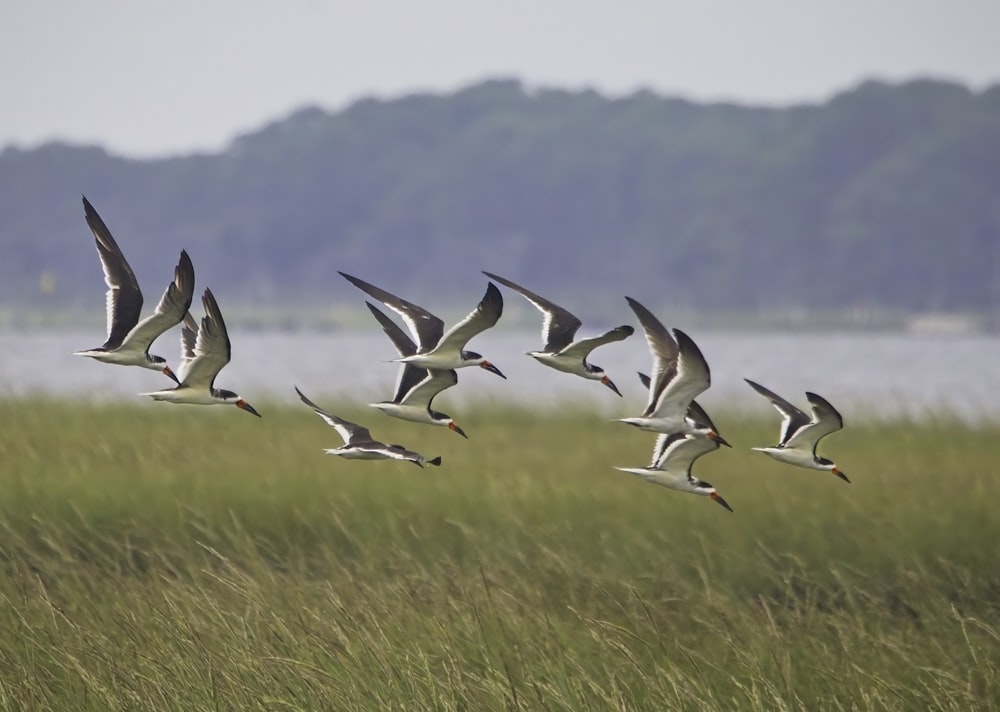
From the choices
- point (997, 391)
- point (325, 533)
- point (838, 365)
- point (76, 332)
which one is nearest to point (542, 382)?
point (997, 391)

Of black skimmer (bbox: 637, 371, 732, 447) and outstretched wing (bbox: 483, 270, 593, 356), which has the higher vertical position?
outstretched wing (bbox: 483, 270, 593, 356)

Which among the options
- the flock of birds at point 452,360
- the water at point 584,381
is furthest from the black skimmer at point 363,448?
the water at point 584,381

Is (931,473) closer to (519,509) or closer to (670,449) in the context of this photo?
(519,509)

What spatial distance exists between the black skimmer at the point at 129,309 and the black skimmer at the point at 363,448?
46 centimetres

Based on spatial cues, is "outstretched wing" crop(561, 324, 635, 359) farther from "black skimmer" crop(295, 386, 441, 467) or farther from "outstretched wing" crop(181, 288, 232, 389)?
"outstretched wing" crop(181, 288, 232, 389)

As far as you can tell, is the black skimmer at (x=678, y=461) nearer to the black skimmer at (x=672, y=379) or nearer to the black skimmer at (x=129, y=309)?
the black skimmer at (x=672, y=379)

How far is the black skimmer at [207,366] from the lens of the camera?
4.11 meters

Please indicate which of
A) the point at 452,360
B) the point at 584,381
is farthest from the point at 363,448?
the point at 584,381

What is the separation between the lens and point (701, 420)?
438cm

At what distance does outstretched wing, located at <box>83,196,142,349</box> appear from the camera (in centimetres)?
427

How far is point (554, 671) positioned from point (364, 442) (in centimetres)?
488

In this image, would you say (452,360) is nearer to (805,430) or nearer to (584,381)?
(805,430)

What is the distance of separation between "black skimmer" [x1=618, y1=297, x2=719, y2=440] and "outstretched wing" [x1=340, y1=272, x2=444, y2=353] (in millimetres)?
677

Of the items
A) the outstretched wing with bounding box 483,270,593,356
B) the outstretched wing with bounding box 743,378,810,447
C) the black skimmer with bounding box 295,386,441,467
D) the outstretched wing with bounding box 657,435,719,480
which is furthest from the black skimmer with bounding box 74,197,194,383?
the outstretched wing with bounding box 743,378,810,447
